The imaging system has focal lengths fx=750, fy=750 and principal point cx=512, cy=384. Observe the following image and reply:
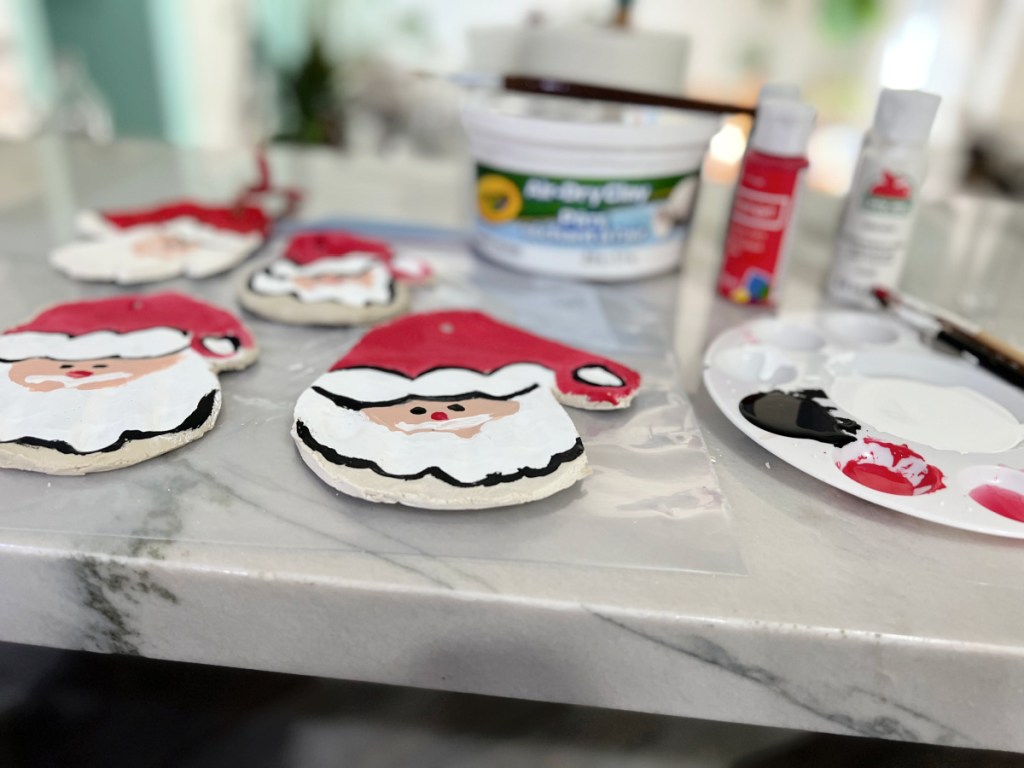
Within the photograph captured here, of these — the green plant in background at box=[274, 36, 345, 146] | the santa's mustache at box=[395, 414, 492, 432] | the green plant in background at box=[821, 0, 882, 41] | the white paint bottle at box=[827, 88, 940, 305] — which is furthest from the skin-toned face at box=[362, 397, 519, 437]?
the green plant in background at box=[821, 0, 882, 41]

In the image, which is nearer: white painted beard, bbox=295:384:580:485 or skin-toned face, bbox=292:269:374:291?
white painted beard, bbox=295:384:580:485

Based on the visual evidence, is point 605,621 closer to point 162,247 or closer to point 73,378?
point 73,378

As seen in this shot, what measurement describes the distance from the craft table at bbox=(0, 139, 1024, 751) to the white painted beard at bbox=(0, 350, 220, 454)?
42 mm

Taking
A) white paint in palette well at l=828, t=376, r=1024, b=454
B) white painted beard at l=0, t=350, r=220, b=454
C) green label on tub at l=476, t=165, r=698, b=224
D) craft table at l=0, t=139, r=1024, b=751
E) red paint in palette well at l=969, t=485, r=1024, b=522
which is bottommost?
craft table at l=0, t=139, r=1024, b=751

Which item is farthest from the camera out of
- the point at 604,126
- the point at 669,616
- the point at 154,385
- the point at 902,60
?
the point at 902,60

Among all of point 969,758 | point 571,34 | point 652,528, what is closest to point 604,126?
point 571,34

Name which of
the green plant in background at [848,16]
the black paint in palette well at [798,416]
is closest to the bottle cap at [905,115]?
the black paint in palette well at [798,416]

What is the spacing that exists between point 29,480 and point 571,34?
0.54 metres

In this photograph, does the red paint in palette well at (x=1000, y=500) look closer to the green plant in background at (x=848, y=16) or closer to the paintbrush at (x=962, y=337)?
the paintbrush at (x=962, y=337)

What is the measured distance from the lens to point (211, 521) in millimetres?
327

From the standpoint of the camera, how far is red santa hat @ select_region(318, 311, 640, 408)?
42cm

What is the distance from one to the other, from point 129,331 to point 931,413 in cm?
48

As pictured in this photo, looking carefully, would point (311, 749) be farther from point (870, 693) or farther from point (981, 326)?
point (981, 326)

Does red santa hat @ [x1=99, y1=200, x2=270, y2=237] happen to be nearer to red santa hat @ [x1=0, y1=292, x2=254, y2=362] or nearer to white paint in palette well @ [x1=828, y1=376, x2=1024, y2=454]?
red santa hat @ [x1=0, y1=292, x2=254, y2=362]
